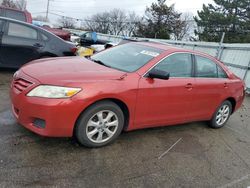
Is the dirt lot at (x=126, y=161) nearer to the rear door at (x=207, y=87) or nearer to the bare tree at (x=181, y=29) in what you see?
the rear door at (x=207, y=87)

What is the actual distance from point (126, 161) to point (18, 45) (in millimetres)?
4927

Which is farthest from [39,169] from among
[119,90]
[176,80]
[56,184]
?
[176,80]

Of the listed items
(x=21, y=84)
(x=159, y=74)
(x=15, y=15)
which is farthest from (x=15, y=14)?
(x=159, y=74)

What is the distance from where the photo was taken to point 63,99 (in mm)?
3645

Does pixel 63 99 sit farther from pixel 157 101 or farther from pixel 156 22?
pixel 156 22

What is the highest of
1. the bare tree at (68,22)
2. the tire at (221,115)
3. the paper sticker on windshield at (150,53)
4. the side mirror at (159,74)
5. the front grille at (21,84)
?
the paper sticker on windshield at (150,53)

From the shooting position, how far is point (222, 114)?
607cm

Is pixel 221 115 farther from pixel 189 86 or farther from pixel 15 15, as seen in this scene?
pixel 15 15

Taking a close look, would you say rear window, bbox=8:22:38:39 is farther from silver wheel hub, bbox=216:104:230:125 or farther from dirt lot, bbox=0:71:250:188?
silver wheel hub, bbox=216:104:230:125

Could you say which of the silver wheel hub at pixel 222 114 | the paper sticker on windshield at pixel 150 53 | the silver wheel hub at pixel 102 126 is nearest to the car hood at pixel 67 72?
the silver wheel hub at pixel 102 126

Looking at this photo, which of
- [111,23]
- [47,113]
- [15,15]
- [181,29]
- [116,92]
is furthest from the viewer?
[111,23]

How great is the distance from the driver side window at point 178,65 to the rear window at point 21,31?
14.2ft

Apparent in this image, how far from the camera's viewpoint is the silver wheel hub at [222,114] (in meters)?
6.00

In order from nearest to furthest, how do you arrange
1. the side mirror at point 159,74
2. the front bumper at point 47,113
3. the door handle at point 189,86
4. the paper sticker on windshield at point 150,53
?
the front bumper at point 47,113 → the side mirror at point 159,74 → the paper sticker on windshield at point 150,53 → the door handle at point 189,86
